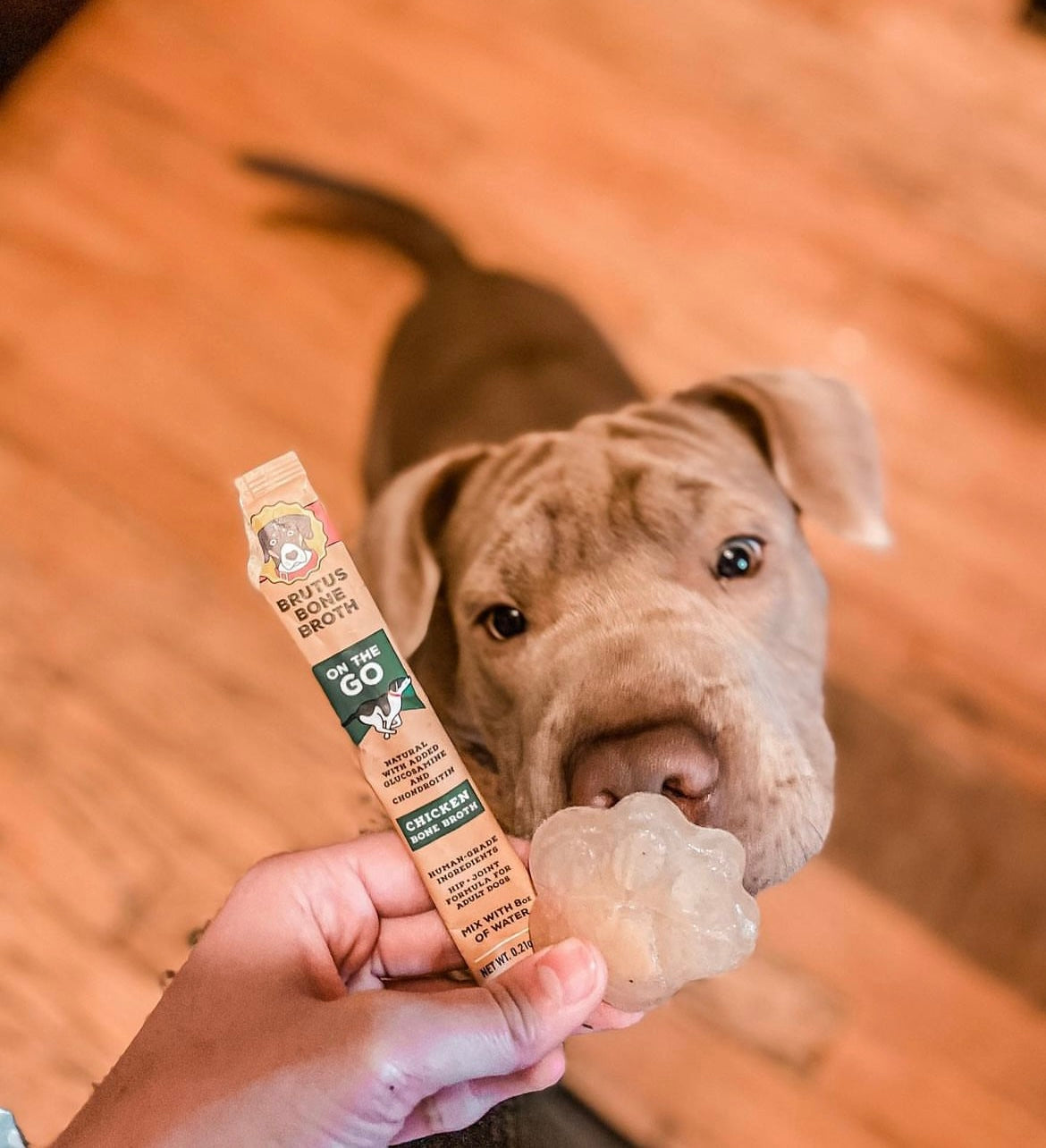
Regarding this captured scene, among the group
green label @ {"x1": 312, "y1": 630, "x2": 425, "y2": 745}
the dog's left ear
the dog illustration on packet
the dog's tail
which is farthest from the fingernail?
the dog's tail

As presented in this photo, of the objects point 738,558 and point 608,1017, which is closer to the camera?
point 608,1017

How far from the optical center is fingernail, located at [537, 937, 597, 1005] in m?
0.85

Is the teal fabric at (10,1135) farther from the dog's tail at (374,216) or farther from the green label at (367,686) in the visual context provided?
the dog's tail at (374,216)

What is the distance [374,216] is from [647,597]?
1.45 m

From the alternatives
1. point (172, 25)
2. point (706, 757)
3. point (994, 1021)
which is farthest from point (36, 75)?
point (994, 1021)

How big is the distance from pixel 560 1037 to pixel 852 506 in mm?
816

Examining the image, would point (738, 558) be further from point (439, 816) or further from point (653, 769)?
point (439, 816)

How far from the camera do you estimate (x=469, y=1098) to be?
98cm

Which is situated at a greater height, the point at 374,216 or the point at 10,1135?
the point at 374,216

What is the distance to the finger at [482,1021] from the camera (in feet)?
2.60

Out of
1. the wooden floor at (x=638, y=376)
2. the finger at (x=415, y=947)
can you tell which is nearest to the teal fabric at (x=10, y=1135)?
the wooden floor at (x=638, y=376)

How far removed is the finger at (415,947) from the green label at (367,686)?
26 centimetres

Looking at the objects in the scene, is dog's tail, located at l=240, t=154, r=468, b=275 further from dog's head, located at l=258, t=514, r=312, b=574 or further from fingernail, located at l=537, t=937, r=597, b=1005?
fingernail, located at l=537, t=937, r=597, b=1005

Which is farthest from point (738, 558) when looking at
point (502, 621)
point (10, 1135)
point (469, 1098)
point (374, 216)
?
point (374, 216)
